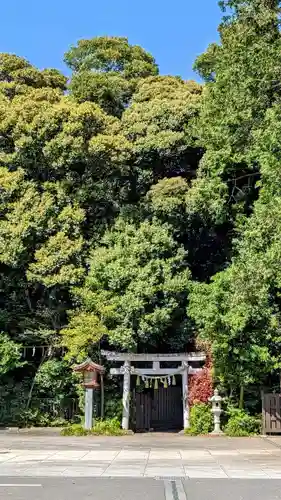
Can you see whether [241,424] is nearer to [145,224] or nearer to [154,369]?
[154,369]

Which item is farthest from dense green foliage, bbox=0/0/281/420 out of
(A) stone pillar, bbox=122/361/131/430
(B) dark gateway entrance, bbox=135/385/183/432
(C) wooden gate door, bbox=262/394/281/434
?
(B) dark gateway entrance, bbox=135/385/183/432

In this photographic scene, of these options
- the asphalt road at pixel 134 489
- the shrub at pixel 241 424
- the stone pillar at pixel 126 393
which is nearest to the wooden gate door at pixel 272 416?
the shrub at pixel 241 424

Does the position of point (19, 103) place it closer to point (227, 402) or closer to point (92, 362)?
point (92, 362)

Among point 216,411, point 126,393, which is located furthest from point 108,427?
point 216,411

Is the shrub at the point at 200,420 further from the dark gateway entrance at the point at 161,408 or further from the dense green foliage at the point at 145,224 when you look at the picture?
the dark gateway entrance at the point at 161,408

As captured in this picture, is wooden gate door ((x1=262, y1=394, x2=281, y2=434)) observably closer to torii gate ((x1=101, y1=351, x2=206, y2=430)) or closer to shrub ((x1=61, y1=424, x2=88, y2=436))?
torii gate ((x1=101, y1=351, x2=206, y2=430))

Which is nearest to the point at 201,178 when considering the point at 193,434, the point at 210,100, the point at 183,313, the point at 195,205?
the point at 195,205
